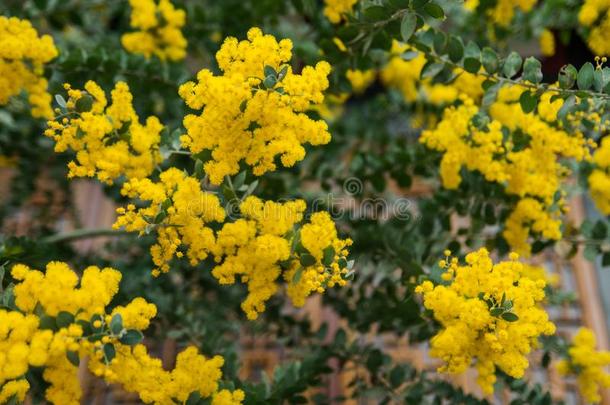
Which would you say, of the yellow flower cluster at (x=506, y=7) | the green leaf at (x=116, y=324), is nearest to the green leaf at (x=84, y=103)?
the green leaf at (x=116, y=324)

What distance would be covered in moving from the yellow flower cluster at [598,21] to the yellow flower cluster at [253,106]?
682 mm

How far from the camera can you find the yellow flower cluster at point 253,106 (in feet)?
2.91

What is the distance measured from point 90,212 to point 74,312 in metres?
1.67

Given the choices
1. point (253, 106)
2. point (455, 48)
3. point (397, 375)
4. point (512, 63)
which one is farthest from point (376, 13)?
point (397, 375)

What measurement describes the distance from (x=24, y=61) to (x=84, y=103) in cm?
33

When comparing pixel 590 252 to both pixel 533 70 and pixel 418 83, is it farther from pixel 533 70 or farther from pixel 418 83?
pixel 418 83

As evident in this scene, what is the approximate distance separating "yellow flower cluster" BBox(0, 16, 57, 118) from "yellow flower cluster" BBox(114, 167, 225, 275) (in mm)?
420

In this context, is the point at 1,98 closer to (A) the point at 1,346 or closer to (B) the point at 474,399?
(A) the point at 1,346

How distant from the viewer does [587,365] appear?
1.30 metres

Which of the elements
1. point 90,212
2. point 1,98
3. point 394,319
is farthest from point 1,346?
point 90,212

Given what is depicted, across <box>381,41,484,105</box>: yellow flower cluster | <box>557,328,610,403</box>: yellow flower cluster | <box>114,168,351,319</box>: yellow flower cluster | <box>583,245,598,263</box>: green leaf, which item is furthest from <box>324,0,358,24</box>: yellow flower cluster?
<box>557,328,610,403</box>: yellow flower cluster

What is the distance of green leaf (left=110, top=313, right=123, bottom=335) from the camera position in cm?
84

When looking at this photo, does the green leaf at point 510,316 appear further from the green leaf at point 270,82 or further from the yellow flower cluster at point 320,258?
the green leaf at point 270,82

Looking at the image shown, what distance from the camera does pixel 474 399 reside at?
1330 millimetres
